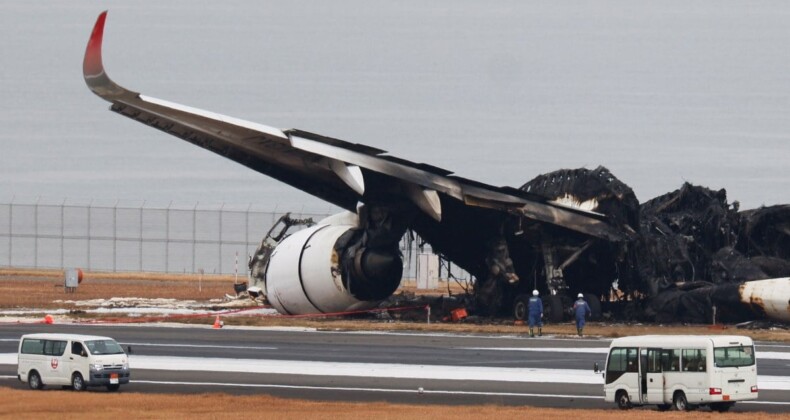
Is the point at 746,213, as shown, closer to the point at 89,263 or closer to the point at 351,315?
the point at 351,315

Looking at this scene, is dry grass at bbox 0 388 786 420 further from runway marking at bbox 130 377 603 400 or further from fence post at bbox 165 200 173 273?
fence post at bbox 165 200 173 273

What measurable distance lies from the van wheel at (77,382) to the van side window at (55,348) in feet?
2.60

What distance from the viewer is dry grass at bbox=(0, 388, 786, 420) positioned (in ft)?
113

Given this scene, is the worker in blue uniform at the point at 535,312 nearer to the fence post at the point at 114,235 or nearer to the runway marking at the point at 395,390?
the runway marking at the point at 395,390

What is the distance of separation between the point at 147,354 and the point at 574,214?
69.8 feet

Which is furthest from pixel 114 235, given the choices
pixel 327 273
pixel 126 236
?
pixel 327 273

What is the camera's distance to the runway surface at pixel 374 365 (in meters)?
40.2

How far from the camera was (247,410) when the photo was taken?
1422 inches

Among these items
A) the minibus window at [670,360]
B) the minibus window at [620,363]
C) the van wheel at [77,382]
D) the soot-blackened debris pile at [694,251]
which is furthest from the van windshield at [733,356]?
the soot-blackened debris pile at [694,251]

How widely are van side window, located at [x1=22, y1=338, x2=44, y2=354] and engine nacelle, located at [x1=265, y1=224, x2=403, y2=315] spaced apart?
78.8 ft

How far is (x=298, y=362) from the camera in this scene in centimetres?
4928

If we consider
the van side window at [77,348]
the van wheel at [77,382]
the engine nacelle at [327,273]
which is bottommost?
the van wheel at [77,382]

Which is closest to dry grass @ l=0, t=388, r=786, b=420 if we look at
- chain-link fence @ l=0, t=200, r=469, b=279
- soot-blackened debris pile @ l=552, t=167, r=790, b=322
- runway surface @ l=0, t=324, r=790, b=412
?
runway surface @ l=0, t=324, r=790, b=412

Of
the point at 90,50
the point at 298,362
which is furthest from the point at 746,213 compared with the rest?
the point at 90,50
